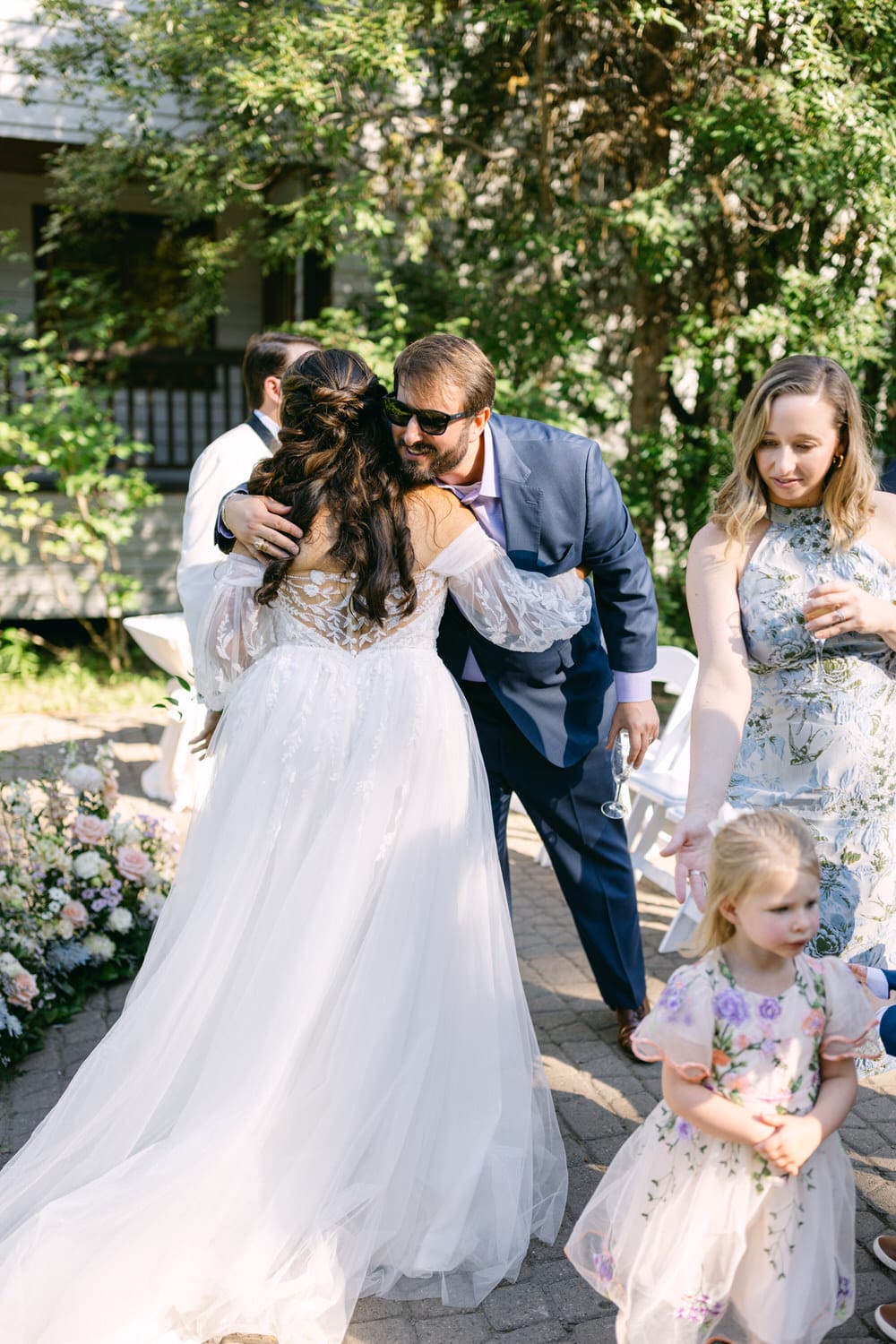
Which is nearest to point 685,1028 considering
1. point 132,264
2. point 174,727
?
point 174,727

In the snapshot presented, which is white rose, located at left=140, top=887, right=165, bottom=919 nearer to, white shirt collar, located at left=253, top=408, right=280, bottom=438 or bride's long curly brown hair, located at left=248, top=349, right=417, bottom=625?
white shirt collar, located at left=253, top=408, right=280, bottom=438

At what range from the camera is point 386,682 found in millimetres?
2961

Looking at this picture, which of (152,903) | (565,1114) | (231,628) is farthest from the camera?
(152,903)

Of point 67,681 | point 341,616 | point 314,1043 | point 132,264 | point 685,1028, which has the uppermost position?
point 132,264

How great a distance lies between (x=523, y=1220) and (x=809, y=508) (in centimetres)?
179

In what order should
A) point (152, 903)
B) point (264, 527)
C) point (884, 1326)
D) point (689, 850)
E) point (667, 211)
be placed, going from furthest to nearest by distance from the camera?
point (667, 211)
point (152, 903)
point (264, 527)
point (884, 1326)
point (689, 850)

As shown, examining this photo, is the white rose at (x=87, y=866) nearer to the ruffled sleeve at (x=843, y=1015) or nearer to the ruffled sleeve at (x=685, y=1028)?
the ruffled sleeve at (x=685, y=1028)

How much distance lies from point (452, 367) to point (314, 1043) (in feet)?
5.38

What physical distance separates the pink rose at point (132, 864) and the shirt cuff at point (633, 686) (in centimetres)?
197

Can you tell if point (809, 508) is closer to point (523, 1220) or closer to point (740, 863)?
point (740, 863)

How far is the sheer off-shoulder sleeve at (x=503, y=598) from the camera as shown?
9.78 feet

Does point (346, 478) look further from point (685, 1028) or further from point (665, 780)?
point (665, 780)

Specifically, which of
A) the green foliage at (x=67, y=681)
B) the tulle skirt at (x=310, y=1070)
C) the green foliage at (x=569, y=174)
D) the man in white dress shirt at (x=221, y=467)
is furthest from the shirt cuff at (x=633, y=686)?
the green foliage at (x=67, y=681)

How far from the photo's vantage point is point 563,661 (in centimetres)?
345
